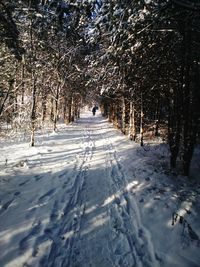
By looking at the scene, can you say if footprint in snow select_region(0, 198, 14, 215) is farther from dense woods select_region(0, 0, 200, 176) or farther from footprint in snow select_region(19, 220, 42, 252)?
dense woods select_region(0, 0, 200, 176)

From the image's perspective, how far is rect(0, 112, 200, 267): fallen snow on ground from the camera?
5312 millimetres

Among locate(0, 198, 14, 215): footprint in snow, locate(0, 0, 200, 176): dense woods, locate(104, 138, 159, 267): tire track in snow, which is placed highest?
locate(0, 0, 200, 176): dense woods

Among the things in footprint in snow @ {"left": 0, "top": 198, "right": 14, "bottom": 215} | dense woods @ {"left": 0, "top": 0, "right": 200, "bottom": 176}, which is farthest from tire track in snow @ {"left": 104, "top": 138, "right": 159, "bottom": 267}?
dense woods @ {"left": 0, "top": 0, "right": 200, "bottom": 176}

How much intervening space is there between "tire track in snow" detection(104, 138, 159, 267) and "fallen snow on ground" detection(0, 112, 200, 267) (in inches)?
0.7

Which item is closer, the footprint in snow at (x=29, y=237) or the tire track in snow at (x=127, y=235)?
the tire track in snow at (x=127, y=235)

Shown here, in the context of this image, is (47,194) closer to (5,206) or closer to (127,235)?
(5,206)

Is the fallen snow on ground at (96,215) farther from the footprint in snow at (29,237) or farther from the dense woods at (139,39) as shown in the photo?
the dense woods at (139,39)

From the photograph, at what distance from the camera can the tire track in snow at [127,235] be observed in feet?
17.1

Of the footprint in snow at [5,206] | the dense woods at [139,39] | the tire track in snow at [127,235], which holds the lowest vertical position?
the tire track in snow at [127,235]

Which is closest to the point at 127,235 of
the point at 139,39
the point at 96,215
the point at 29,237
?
the point at 96,215

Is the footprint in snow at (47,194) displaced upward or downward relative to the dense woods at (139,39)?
downward

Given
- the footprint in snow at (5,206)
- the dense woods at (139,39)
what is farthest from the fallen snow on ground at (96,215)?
the dense woods at (139,39)

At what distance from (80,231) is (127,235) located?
1037 mm

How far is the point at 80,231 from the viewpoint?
20.3 feet
